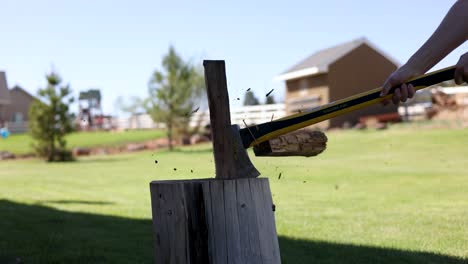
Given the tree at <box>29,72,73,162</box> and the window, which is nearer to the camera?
the tree at <box>29,72,73,162</box>

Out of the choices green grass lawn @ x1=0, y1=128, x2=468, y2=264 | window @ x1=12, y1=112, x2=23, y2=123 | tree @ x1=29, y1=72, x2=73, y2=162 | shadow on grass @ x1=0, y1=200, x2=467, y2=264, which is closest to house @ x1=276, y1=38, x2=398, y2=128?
tree @ x1=29, y1=72, x2=73, y2=162

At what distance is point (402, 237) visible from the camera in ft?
20.1

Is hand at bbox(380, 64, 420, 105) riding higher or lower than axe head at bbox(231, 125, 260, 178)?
higher

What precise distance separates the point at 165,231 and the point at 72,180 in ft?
47.0

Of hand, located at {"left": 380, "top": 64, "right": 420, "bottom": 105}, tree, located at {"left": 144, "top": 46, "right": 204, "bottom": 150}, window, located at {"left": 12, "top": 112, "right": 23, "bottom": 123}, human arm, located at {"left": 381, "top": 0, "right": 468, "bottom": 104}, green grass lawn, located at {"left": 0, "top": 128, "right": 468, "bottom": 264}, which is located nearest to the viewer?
human arm, located at {"left": 381, "top": 0, "right": 468, "bottom": 104}

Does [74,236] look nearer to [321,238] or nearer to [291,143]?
[321,238]

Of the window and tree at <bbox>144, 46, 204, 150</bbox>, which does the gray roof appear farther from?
the window

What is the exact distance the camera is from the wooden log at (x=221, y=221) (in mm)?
2799

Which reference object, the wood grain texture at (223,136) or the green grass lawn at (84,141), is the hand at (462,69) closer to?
the wood grain texture at (223,136)

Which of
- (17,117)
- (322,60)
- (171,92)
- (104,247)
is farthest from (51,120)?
(17,117)

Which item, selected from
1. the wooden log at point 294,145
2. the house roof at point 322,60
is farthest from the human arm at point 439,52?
the house roof at point 322,60

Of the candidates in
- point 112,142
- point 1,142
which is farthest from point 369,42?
point 1,142

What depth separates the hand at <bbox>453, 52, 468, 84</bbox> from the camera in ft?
8.83

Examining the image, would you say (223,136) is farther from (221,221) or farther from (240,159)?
(221,221)
